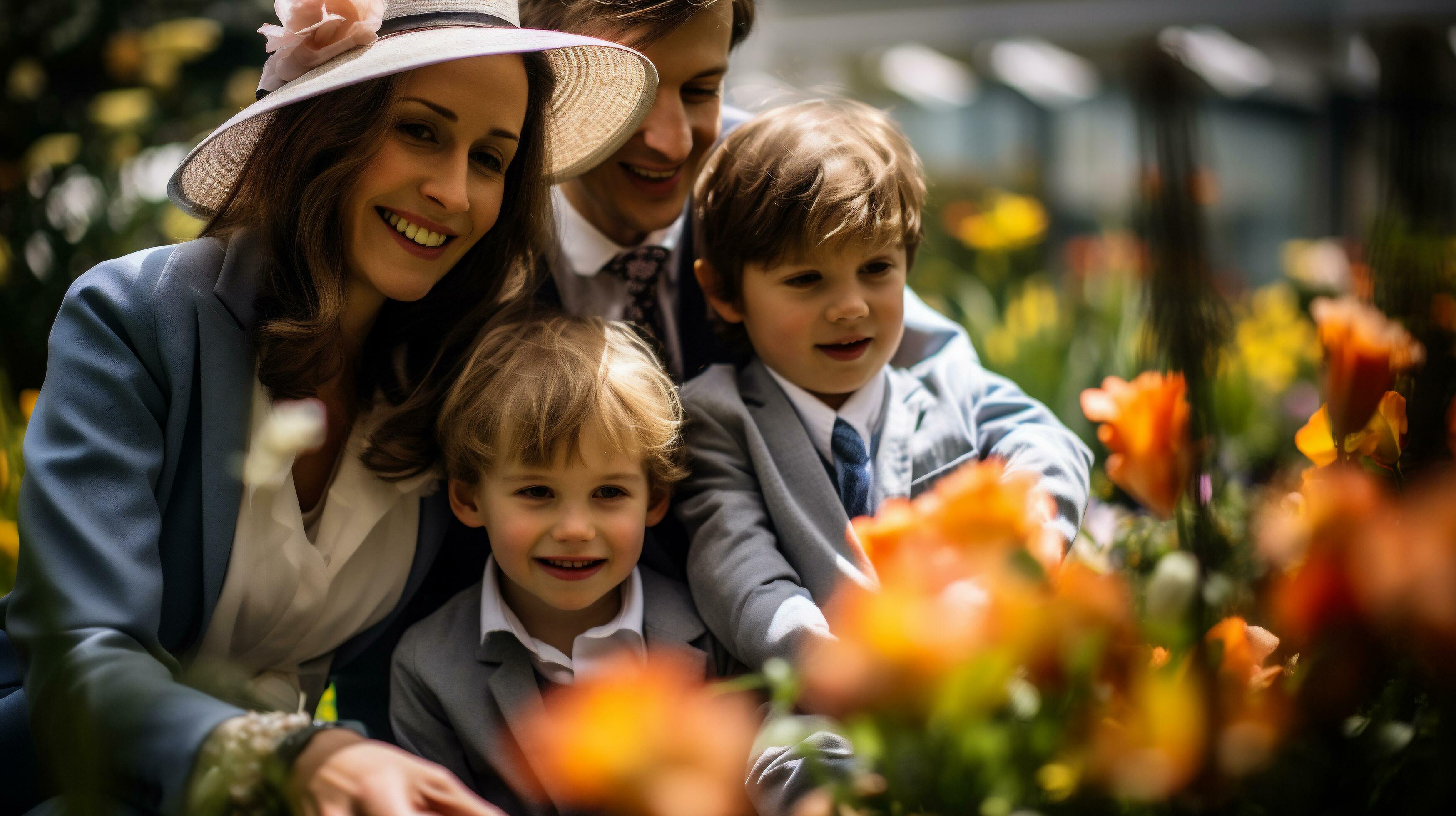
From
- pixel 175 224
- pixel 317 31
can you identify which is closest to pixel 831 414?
pixel 317 31

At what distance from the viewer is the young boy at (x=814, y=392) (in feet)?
5.44

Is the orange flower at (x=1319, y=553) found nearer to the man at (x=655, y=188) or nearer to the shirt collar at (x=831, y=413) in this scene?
the shirt collar at (x=831, y=413)

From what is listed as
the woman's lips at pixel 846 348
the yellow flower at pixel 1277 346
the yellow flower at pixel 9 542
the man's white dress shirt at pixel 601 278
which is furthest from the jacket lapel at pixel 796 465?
the yellow flower at pixel 1277 346

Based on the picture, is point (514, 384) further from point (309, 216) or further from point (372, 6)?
point (372, 6)

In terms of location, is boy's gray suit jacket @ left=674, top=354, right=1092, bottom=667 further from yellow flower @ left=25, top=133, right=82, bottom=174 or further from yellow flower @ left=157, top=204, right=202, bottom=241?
yellow flower @ left=25, top=133, right=82, bottom=174

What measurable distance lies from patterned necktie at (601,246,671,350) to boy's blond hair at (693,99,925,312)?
0.14 m

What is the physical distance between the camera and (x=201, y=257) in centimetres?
155

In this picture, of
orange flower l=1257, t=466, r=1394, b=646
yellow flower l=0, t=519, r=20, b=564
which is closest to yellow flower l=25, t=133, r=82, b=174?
yellow flower l=0, t=519, r=20, b=564

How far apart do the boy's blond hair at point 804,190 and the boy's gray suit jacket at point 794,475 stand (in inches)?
8.5

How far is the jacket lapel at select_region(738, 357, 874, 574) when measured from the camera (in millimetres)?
1674

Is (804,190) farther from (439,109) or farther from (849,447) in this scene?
(439,109)

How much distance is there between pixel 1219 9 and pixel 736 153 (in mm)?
8400

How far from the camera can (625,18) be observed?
1.86 m

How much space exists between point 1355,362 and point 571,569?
3.41ft
